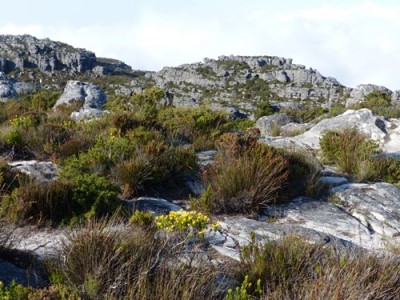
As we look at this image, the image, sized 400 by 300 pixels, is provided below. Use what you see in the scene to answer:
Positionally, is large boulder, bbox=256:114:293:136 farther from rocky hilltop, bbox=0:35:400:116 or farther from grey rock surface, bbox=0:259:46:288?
rocky hilltop, bbox=0:35:400:116

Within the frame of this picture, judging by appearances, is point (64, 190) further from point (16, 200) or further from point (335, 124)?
point (335, 124)

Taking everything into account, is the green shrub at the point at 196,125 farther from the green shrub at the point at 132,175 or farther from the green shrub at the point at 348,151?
the green shrub at the point at 132,175

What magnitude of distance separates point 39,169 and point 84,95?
13070mm

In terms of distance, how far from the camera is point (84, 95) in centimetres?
1833

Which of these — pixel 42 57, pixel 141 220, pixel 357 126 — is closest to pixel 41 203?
pixel 141 220

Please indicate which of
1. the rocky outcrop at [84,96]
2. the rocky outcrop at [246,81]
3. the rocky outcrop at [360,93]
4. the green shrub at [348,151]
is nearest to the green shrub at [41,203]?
the green shrub at [348,151]

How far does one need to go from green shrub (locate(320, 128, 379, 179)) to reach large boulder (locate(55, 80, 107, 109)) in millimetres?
10193

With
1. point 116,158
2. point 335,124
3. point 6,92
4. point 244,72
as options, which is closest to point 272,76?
point 244,72

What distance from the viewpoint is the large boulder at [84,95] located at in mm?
16578

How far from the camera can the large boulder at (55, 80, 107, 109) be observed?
1658 centimetres

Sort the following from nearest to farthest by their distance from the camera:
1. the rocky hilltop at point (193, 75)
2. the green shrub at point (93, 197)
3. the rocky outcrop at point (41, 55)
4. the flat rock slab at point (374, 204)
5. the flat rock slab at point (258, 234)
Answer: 1. the flat rock slab at point (258, 234)
2. the green shrub at point (93, 197)
3. the flat rock slab at point (374, 204)
4. the rocky hilltop at point (193, 75)
5. the rocky outcrop at point (41, 55)

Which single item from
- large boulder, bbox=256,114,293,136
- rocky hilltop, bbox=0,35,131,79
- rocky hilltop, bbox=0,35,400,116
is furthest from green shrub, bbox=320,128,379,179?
rocky hilltop, bbox=0,35,131,79

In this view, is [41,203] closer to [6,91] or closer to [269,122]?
[269,122]

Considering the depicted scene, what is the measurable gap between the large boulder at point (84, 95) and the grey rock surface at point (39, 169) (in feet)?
32.9
